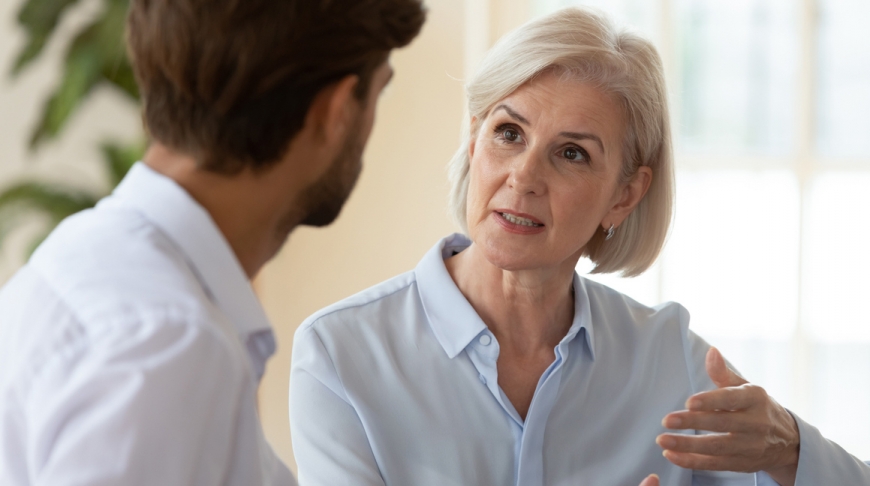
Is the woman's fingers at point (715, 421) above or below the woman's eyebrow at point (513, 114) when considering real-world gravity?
below

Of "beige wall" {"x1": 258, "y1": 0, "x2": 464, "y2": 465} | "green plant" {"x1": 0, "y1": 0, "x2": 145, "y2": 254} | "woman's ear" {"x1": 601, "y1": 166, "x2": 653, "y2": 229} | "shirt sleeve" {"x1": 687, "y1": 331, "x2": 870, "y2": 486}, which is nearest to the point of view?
"shirt sleeve" {"x1": 687, "y1": 331, "x2": 870, "y2": 486}

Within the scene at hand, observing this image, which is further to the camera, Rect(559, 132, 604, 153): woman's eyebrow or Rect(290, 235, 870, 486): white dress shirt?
Rect(559, 132, 604, 153): woman's eyebrow

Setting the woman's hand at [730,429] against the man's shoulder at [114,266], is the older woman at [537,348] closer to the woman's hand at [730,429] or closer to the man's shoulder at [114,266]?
the woman's hand at [730,429]

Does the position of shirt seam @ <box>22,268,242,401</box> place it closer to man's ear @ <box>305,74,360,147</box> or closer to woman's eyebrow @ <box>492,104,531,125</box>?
man's ear @ <box>305,74,360,147</box>

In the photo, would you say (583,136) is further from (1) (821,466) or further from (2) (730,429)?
(1) (821,466)

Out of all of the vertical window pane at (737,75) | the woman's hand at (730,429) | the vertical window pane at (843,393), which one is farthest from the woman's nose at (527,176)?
the vertical window pane at (843,393)

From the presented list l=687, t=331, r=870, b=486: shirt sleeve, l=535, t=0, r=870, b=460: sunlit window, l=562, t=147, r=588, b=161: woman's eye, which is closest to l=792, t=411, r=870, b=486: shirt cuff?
l=687, t=331, r=870, b=486: shirt sleeve

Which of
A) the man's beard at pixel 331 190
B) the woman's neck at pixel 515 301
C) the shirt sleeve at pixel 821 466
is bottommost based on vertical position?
the shirt sleeve at pixel 821 466

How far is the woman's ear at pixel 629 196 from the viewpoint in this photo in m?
Result: 1.76

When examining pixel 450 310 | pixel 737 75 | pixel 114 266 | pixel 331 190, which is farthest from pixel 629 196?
pixel 737 75

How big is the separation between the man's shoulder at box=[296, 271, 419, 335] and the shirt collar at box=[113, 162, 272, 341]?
2.28 ft

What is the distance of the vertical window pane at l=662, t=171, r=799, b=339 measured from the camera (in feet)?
12.1

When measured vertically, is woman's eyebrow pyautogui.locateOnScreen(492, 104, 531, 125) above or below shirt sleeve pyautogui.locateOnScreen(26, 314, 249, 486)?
above

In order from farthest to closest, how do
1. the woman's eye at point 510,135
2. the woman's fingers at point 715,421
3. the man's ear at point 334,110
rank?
1. the woman's eye at point 510,135
2. the woman's fingers at point 715,421
3. the man's ear at point 334,110
